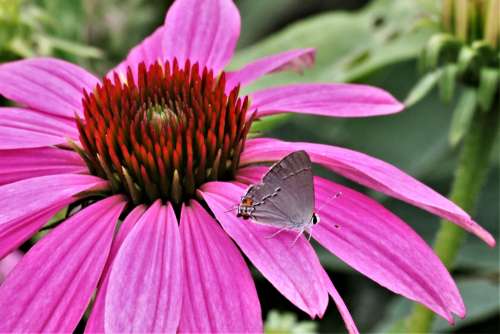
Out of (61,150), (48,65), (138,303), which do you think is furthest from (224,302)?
(48,65)

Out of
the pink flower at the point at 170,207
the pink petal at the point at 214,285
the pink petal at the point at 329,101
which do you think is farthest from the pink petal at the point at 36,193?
the pink petal at the point at 329,101

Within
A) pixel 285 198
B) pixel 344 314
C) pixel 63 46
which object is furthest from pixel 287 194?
pixel 63 46

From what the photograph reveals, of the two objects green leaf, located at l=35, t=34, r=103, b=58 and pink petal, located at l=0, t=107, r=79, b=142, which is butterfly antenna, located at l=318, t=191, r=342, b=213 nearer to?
pink petal, located at l=0, t=107, r=79, b=142

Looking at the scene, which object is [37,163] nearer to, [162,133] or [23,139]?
[23,139]

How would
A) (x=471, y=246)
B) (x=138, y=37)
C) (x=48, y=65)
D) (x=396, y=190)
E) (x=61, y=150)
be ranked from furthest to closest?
(x=138, y=37), (x=471, y=246), (x=48, y=65), (x=61, y=150), (x=396, y=190)

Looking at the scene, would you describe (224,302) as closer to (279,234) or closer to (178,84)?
(279,234)

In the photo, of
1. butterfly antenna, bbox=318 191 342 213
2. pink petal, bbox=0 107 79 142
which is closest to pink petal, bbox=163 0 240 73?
pink petal, bbox=0 107 79 142

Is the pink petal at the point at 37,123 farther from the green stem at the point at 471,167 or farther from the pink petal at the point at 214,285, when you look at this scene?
the green stem at the point at 471,167
